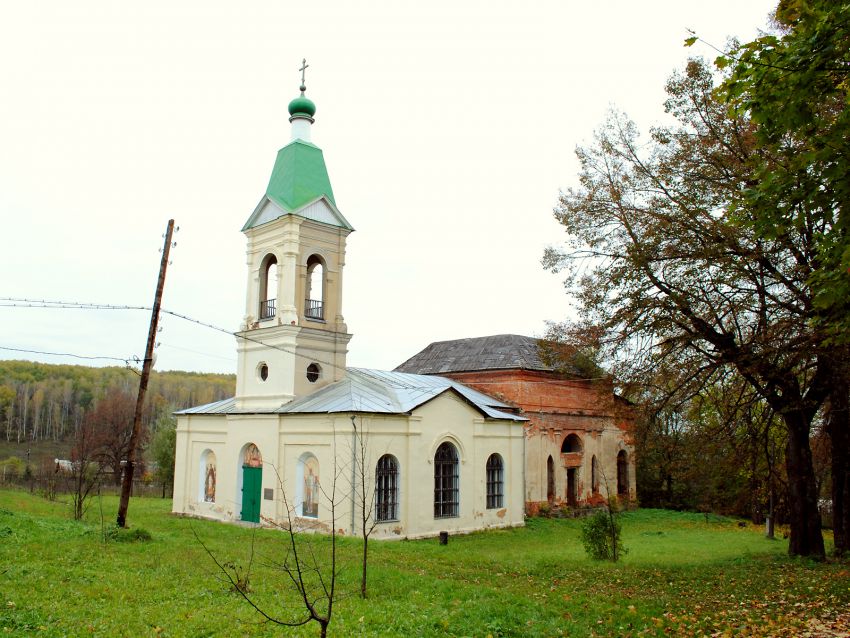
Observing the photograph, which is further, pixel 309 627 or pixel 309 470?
pixel 309 470

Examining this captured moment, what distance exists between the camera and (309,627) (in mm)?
8500

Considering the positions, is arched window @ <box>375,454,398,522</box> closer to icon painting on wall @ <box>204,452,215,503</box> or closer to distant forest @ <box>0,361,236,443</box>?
icon painting on wall @ <box>204,452,215,503</box>

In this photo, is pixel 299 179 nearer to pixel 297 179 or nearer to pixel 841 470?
pixel 297 179

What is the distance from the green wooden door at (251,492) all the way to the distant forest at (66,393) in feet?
173

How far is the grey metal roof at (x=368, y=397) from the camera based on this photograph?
68.6ft

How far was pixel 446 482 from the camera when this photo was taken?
2253cm

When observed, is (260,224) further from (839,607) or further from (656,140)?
(839,607)

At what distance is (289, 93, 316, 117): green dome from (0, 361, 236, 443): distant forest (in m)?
54.3

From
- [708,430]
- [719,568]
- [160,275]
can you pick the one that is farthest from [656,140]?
[160,275]

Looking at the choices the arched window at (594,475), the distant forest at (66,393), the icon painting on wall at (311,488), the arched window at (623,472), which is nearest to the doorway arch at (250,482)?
the icon painting on wall at (311,488)

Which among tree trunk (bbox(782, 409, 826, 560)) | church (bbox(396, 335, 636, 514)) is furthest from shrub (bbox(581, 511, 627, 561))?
church (bbox(396, 335, 636, 514))

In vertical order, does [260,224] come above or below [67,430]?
above

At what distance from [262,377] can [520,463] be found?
1035 cm

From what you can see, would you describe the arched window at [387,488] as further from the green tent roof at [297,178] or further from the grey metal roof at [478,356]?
the grey metal roof at [478,356]
